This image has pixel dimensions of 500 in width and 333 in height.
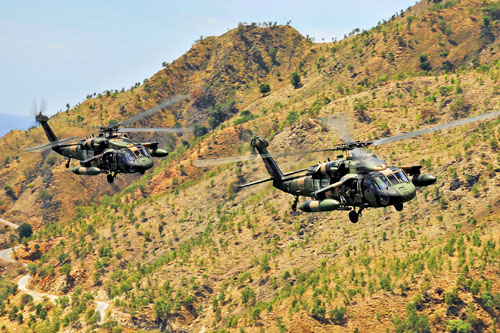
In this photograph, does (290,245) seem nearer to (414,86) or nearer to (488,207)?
(488,207)

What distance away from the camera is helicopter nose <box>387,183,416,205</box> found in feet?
104

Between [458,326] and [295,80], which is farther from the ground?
[295,80]

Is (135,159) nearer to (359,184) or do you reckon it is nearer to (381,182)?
(359,184)

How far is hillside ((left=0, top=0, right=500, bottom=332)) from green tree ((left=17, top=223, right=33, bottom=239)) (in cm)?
340

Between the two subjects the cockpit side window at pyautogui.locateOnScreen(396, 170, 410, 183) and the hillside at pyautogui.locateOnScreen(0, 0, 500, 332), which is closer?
the cockpit side window at pyautogui.locateOnScreen(396, 170, 410, 183)

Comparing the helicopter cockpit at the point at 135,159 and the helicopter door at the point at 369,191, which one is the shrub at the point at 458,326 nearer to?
the helicopter door at the point at 369,191

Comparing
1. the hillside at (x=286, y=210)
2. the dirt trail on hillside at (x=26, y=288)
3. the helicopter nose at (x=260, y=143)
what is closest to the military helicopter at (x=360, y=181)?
the hillside at (x=286, y=210)

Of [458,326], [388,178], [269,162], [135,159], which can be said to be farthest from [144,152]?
[458,326]

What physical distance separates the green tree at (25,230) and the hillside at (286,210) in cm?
340

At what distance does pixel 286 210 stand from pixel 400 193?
56818 mm

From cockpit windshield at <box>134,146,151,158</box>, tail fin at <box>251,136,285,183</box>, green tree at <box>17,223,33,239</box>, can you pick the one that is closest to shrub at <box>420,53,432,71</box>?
green tree at <box>17,223,33,239</box>

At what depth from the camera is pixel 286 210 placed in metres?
88.4

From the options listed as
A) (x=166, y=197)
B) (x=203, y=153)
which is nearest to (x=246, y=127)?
(x=203, y=153)

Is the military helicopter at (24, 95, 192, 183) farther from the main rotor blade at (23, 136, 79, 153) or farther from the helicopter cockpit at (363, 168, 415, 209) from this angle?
the helicopter cockpit at (363, 168, 415, 209)
